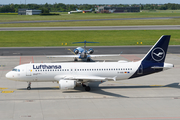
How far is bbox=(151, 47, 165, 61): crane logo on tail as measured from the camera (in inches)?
1478

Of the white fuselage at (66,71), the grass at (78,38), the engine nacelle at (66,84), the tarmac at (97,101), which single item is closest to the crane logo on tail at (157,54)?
the white fuselage at (66,71)

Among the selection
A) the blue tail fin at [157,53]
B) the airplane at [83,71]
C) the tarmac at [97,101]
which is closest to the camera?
the tarmac at [97,101]

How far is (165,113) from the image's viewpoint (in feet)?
91.4

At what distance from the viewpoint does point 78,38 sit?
92.8m

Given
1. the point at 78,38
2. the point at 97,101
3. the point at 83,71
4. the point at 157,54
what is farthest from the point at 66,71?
the point at 78,38

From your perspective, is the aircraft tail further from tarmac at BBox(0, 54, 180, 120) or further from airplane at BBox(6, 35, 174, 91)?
tarmac at BBox(0, 54, 180, 120)

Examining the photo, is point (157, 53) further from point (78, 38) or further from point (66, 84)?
point (78, 38)

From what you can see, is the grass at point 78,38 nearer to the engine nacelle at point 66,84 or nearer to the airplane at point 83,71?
the airplane at point 83,71

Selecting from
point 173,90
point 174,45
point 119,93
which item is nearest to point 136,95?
point 119,93

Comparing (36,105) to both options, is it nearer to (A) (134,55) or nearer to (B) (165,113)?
(B) (165,113)

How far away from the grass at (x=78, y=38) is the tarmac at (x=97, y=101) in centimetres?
4069

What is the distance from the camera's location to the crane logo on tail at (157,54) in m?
37.5

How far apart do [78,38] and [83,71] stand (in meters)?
57.7

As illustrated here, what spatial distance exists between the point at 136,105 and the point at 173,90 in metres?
9.01
